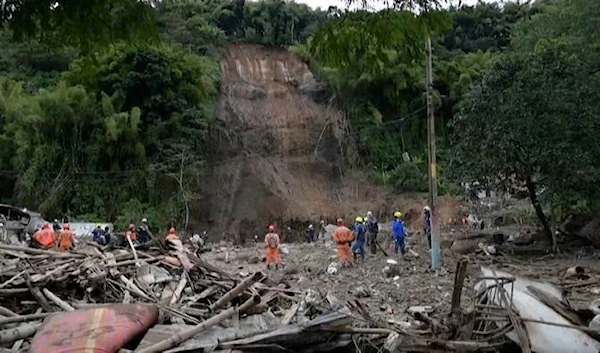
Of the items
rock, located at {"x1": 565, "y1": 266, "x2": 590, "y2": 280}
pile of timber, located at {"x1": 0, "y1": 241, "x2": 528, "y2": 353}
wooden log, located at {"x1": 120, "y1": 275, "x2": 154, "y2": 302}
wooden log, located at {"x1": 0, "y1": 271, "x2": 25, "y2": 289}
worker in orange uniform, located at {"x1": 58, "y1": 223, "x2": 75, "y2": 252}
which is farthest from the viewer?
worker in orange uniform, located at {"x1": 58, "y1": 223, "x2": 75, "y2": 252}

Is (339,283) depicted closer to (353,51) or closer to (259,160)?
(353,51)

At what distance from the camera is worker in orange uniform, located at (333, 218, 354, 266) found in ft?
52.4

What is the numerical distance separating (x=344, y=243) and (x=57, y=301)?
10.0m

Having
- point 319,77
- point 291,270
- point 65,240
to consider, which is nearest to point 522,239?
point 291,270

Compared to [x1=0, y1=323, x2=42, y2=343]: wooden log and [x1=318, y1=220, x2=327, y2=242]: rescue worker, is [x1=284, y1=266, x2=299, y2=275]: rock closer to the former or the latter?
[x1=0, y1=323, x2=42, y2=343]: wooden log

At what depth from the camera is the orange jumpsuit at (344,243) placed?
1597 cm

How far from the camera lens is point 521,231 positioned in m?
22.5

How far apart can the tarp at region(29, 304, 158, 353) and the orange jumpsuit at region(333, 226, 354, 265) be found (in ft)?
34.4

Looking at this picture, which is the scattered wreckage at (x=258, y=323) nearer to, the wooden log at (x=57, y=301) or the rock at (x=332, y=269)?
the wooden log at (x=57, y=301)

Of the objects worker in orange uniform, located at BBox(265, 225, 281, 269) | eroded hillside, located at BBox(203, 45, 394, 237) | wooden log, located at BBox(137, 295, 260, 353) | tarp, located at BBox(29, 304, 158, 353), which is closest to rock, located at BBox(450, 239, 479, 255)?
worker in orange uniform, located at BBox(265, 225, 281, 269)

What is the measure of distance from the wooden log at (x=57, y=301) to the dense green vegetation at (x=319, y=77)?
2281 mm

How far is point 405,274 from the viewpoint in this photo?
14641 millimetres

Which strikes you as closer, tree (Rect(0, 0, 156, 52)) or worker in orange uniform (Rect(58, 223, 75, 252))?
tree (Rect(0, 0, 156, 52))

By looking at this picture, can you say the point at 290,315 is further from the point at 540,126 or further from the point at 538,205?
the point at 538,205
